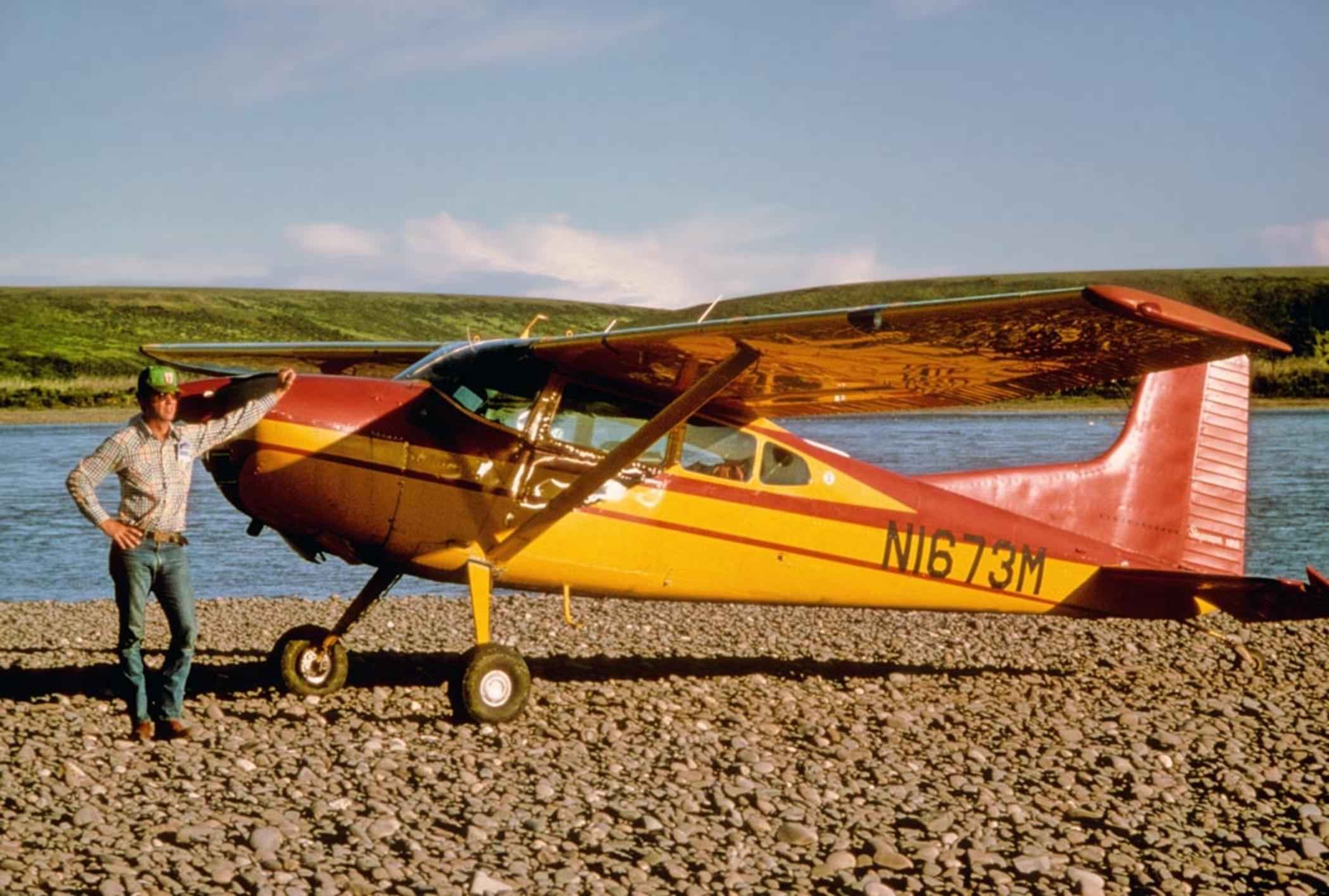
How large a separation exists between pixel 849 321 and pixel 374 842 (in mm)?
3133

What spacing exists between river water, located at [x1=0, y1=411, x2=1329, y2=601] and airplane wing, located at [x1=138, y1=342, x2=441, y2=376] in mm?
4973

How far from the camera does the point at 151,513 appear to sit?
618 cm

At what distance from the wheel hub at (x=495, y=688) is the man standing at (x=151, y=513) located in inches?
59.0

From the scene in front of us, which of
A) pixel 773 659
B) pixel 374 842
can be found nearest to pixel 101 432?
pixel 773 659

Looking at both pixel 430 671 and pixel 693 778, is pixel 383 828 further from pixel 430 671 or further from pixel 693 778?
pixel 430 671

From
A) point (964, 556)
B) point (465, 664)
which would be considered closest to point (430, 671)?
point (465, 664)

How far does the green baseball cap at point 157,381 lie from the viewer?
6.09 meters

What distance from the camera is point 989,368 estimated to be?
7281 millimetres

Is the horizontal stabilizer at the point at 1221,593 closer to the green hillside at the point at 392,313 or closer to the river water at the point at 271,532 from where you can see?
the river water at the point at 271,532

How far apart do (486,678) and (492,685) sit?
57mm

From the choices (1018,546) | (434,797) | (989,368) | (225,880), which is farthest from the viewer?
(1018,546)

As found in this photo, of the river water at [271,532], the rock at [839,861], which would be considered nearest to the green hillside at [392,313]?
the river water at [271,532]

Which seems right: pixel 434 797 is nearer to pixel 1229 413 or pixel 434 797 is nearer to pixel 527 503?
pixel 527 503

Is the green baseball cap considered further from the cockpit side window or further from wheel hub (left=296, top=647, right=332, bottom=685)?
wheel hub (left=296, top=647, right=332, bottom=685)
